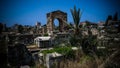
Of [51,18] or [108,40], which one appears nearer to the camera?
[108,40]

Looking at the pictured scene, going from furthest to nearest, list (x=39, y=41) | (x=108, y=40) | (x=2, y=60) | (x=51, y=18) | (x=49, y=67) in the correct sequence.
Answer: (x=51, y=18)
(x=39, y=41)
(x=108, y=40)
(x=2, y=60)
(x=49, y=67)

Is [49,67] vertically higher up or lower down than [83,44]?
lower down

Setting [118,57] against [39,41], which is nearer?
[118,57]

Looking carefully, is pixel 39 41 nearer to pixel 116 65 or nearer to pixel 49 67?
pixel 49 67

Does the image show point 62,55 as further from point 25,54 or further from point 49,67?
point 25,54

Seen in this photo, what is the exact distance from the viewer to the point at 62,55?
5.30 m

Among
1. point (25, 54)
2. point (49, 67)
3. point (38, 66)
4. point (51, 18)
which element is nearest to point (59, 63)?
point (49, 67)

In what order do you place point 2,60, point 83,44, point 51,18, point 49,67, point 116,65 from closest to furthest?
point 116,65 → point 49,67 → point 2,60 → point 83,44 → point 51,18

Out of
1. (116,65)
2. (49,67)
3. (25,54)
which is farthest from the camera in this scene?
(25,54)

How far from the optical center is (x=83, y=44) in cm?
667

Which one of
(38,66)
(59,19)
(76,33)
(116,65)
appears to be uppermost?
(59,19)

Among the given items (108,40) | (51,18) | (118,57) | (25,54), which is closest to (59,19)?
(51,18)

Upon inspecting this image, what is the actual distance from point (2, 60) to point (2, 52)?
36cm

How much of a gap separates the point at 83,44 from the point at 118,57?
9.94ft
